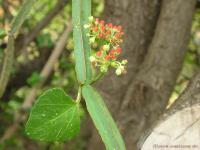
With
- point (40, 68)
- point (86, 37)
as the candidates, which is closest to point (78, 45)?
point (86, 37)

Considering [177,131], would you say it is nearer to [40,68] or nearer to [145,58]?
[145,58]

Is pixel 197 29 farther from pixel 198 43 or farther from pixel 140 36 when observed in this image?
pixel 140 36

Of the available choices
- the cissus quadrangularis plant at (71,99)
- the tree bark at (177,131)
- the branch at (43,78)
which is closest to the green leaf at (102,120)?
the cissus quadrangularis plant at (71,99)

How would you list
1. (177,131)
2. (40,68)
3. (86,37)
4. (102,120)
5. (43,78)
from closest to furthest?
(102,120) < (86,37) < (177,131) < (43,78) < (40,68)

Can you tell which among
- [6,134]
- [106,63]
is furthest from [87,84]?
[6,134]

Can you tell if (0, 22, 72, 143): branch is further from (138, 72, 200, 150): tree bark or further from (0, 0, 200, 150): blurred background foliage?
(138, 72, 200, 150): tree bark

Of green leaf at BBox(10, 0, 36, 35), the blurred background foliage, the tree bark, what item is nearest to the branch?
the blurred background foliage
